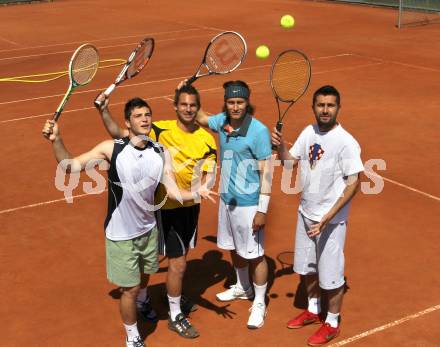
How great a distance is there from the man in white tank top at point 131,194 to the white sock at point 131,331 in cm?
9

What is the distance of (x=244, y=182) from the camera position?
6688 mm

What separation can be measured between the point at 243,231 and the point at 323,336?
128cm

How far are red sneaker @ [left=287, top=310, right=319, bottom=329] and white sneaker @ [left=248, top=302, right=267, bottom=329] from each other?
0.94ft

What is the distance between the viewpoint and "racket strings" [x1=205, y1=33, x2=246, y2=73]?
8.47m

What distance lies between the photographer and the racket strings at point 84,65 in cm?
696

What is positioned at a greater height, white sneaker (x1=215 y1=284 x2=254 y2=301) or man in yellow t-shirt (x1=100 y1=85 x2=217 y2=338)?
man in yellow t-shirt (x1=100 y1=85 x2=217 y2=338)

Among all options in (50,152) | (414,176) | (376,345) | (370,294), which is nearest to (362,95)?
(414,176)

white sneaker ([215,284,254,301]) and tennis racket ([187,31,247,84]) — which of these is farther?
tennis racket ([187,31,247,84])

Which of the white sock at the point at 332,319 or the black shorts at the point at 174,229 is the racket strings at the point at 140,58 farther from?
the white sock at the point at 332,319

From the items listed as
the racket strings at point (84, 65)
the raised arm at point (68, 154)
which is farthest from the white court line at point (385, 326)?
the racket strings at point (84, 65)

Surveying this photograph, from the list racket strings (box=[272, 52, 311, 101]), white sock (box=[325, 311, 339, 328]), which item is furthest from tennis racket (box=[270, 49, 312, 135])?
white sock (box=[325, 311, 339, 328])

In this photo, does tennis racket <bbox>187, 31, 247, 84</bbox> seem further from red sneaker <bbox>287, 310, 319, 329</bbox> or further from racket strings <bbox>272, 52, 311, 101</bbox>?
red sneaker <bbox>287, 310, 319, 329</bbox>

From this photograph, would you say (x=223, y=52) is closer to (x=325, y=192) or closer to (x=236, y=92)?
(x=236, y=92)

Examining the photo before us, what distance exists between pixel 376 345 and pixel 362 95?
1047cm
